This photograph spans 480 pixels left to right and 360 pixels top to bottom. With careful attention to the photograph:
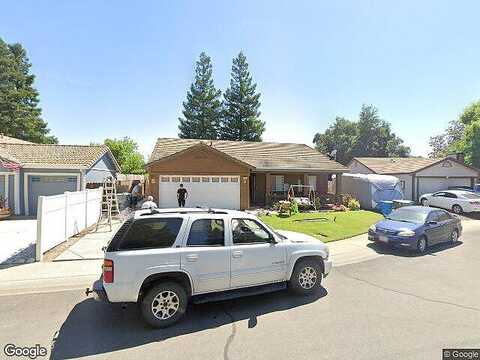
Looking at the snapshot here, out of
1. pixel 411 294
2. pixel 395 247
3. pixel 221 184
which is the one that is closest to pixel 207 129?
pixel 221 184

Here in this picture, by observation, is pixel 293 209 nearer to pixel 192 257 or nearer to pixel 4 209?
pixel 192 257

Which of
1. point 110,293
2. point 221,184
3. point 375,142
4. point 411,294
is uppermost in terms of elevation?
point 375,142

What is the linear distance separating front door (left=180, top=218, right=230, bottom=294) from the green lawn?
7363 millimetres

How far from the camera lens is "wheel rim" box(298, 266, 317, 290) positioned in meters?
6.13

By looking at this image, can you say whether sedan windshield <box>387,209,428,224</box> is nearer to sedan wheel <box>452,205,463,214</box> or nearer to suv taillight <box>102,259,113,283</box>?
suv taillight <box>102,259,113,283</box>

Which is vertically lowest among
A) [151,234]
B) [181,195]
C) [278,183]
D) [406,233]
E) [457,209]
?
[457,209]

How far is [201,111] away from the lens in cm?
4441

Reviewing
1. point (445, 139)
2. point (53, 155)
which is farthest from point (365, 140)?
point (53, 155)

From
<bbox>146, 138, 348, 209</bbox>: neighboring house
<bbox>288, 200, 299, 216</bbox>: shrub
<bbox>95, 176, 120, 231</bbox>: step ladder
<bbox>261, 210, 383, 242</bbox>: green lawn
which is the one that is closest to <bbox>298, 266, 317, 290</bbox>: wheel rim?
<bbox>261, 210, 383, 242</bbox>: green lawn

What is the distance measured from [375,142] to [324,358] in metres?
59.8

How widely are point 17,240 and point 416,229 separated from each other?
14035 millimetres

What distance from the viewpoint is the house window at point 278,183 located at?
23208 millimetres

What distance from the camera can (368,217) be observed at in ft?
57.7

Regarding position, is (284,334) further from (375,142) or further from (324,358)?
(375,142)
